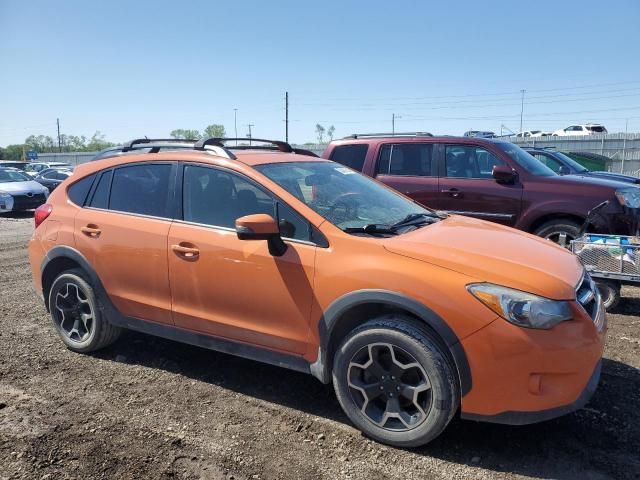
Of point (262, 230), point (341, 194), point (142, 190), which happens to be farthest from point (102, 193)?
point (341, 194)

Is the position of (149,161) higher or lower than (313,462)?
higher

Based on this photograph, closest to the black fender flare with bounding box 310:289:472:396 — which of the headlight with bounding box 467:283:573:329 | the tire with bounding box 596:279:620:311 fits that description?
the headlight with bounding box 467:283:573:329

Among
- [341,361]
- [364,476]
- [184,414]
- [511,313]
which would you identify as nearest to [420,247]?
[511,313]

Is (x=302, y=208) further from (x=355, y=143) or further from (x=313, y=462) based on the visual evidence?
(x=355, y=143)

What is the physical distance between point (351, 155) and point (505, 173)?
2.28 metres

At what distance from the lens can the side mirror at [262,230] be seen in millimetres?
3119

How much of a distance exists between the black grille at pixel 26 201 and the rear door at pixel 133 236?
13.4 meters

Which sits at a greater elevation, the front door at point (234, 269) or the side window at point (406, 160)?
the side window at point (406, 160)

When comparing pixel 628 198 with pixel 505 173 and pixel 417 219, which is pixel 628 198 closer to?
pixel 505 173

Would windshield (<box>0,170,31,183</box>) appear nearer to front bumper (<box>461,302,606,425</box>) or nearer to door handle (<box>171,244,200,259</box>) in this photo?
door handle (<box>171,244,200,259</box>)

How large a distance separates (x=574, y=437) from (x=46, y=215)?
4.42 metres

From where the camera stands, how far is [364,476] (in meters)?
2.79

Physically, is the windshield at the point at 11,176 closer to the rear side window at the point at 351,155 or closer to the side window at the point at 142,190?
the rear side window at the point at 351,155

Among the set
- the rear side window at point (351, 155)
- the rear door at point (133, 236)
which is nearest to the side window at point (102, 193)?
the rear door at point (133, 236)
